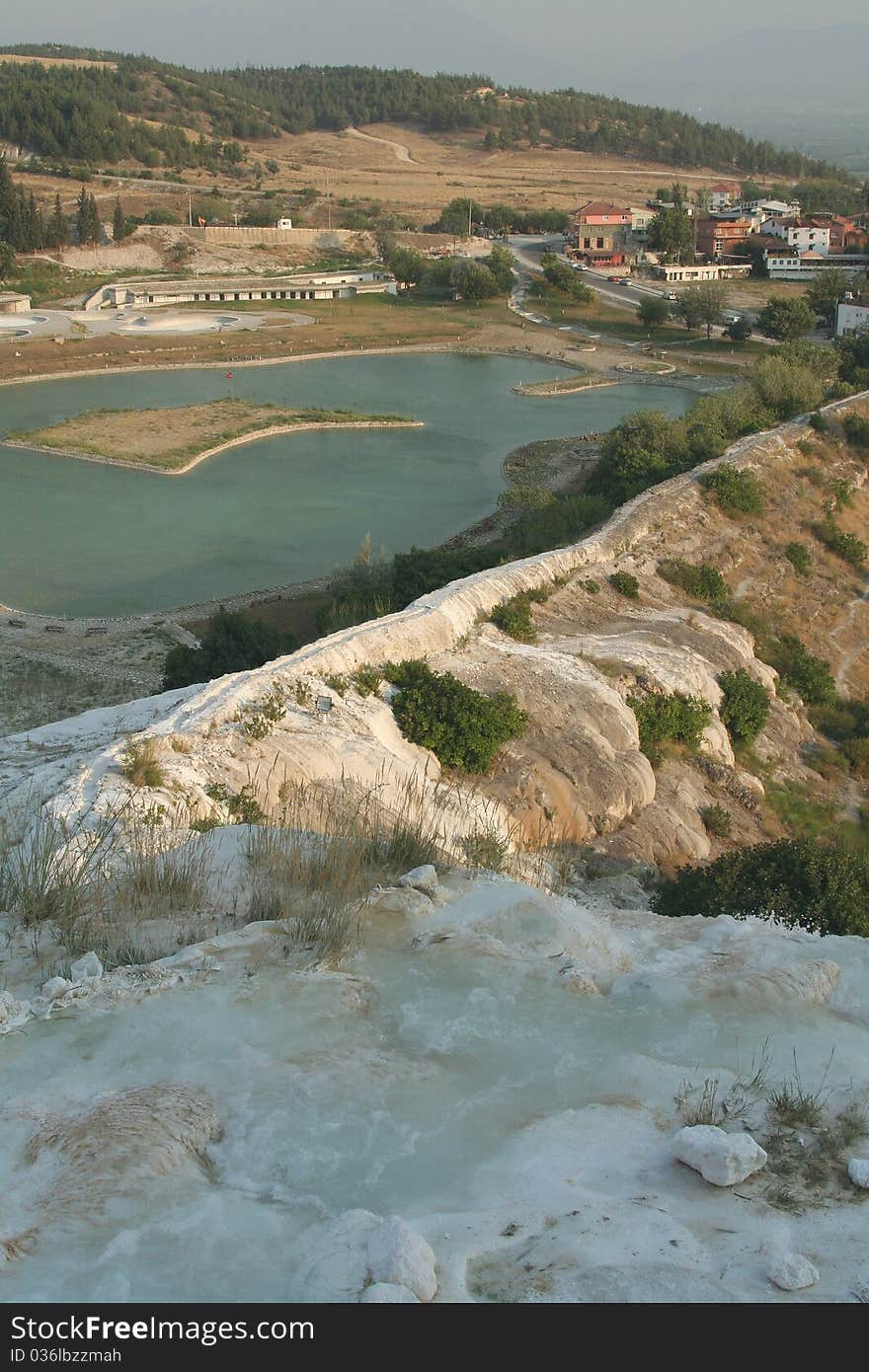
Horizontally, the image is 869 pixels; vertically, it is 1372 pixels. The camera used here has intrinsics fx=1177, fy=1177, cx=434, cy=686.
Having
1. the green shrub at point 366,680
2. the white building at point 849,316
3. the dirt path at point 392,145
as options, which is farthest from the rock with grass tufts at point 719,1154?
the dirt path at point 392,145

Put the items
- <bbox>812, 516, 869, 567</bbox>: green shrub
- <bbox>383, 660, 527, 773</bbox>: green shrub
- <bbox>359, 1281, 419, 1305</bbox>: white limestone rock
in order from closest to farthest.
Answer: <bbox>359, 1281, 419, 1305</bbox>: white limestone rock
<bbox>383, 660, 527, 773</bbox>: green shrub
<bbox>812, 516, 869, 567</bbox>: green shrub

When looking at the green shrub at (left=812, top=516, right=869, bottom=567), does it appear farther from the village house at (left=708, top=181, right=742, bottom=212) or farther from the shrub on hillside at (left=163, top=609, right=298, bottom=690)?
the village house at (left=708, top=181, right=742, bottom=212)

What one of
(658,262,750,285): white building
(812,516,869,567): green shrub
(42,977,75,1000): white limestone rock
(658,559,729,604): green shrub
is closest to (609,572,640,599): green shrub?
(658,559,729,604): green shrub

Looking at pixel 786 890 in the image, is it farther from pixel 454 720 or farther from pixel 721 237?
pixel 721 237

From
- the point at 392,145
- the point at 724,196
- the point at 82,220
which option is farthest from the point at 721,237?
the point at 392,145

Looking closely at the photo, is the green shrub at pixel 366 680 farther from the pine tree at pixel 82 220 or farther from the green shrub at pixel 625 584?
A: the pine tree at pixel 82 220

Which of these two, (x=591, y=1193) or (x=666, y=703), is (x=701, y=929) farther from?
(x=666, y=703)
